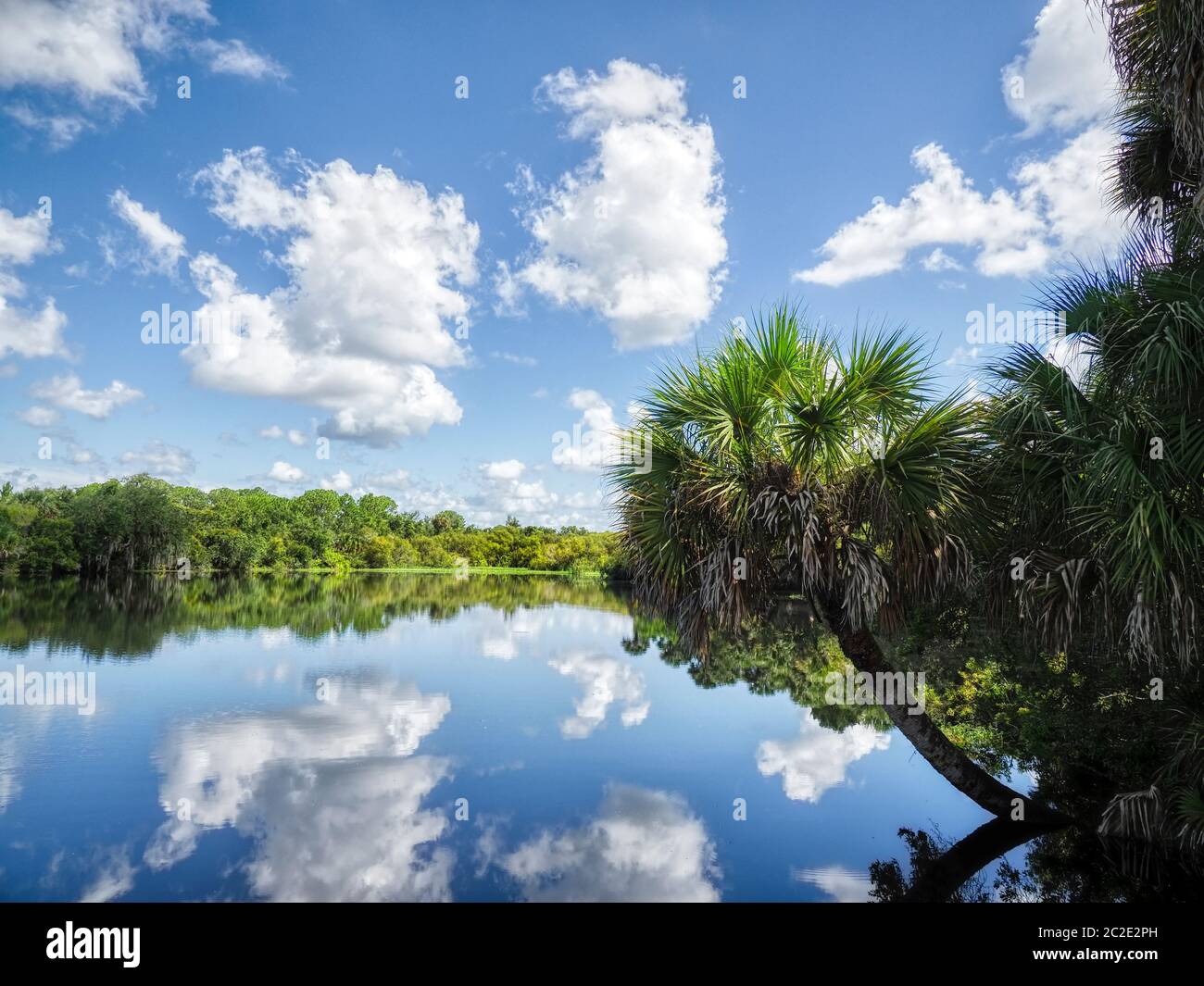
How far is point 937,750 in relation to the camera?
24.4 feet

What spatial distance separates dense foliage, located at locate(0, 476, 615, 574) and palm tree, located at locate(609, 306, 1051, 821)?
2404cm

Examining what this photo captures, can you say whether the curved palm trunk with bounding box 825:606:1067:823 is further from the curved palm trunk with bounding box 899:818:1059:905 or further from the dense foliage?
the dense foliage

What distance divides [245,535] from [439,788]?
6826cm

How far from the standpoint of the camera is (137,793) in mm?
7496

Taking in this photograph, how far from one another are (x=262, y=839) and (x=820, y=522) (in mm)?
6193

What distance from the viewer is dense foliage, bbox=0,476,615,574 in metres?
55.4

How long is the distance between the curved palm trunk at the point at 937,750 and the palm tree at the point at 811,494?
1 centimetres
